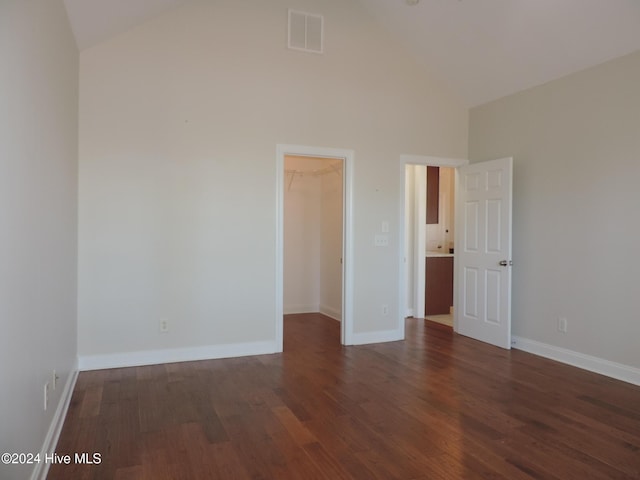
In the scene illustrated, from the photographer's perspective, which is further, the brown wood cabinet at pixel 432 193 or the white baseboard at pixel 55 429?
the brown wood cabinet at pixel 432 193

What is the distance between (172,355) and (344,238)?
2086 millimetres

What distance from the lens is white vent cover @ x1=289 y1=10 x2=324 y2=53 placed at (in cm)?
461

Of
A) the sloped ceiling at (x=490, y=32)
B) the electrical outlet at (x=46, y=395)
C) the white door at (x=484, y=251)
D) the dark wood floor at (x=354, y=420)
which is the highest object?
the sloped ceiling at (x=490, y=32)

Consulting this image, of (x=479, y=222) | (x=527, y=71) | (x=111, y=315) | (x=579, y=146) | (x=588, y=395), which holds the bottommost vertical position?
(x=588, y=395)

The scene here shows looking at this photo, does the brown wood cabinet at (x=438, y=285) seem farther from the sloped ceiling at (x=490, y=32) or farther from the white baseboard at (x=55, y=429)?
the white baseboard at (x=55, y=429)

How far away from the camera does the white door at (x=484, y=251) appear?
189 inches

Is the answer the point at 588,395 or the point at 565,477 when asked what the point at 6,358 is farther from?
the point at 588,395

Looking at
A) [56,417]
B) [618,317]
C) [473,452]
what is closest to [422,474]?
[473,452]

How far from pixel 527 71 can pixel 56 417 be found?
489 centimetres

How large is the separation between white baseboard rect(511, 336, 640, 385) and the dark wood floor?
12 cm

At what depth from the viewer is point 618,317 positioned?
3908 mm

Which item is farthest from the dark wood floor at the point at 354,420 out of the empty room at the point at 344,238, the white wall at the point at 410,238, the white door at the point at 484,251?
the white wall at the point at 410,238

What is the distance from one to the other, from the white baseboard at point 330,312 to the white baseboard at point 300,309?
0.36ft

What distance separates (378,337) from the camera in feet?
16.7
